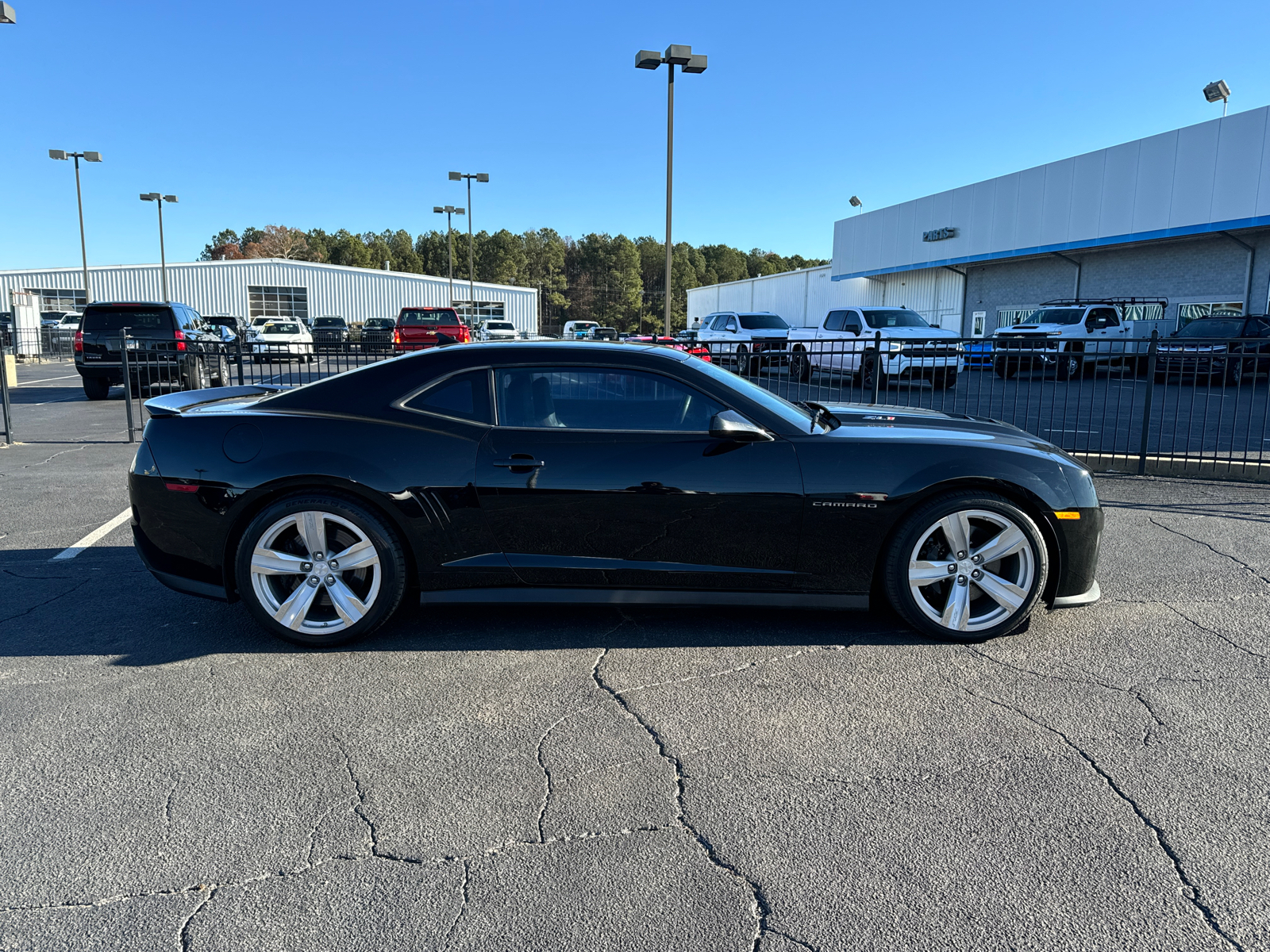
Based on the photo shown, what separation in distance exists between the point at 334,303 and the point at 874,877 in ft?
210

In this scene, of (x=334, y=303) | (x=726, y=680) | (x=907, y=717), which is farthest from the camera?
(x=334, y=303)

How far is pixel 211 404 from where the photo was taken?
15.5 ft

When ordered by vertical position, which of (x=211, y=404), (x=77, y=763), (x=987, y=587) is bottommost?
(x=77, y=763)

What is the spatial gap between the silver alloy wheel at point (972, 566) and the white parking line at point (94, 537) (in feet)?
15.7

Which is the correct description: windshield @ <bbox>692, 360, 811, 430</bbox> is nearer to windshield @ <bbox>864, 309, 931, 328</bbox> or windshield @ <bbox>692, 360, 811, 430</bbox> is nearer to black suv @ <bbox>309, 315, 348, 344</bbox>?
windshield @ <bbox>864, 309, 931, 328</bbox>

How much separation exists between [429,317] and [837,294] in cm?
2646

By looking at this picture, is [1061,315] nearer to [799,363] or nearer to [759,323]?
[759,323]

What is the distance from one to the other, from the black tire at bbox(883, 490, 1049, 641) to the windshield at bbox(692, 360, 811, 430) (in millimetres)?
718

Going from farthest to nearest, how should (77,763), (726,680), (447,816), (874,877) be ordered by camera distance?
(726,680)
(77,763)
(447,816)
(874,877)

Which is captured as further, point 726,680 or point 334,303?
point 334,303

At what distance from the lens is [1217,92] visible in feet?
89.8

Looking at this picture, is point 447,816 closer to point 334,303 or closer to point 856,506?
point 856,506

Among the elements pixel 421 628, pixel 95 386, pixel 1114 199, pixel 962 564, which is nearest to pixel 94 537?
pixel 421 628

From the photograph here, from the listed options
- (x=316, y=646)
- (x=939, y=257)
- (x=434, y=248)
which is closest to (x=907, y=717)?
(x=316, y=646)
